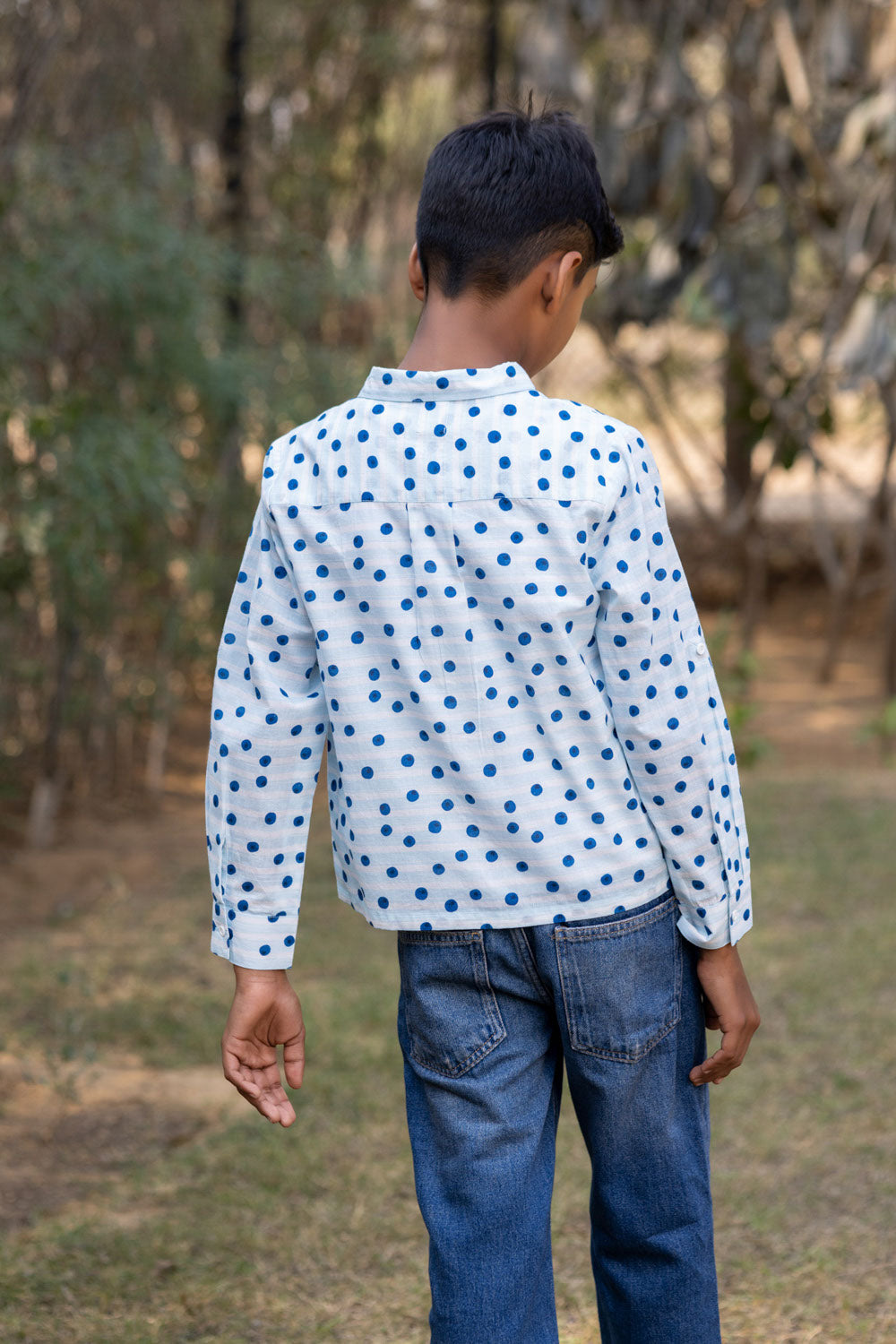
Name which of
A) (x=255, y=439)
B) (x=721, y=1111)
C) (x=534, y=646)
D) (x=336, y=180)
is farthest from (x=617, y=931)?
(x=336, y=180)

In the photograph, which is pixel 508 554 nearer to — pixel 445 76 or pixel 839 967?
pixel 839 967

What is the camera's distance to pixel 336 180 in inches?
208

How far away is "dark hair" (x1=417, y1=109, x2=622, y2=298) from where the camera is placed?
1.11 meters

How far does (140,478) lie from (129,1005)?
122 cm

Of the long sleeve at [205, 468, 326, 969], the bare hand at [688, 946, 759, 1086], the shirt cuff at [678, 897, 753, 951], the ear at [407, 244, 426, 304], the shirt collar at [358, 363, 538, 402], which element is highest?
the ear at [407, 244, 426, 304]

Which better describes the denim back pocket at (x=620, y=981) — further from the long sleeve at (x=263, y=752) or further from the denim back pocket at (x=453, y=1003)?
the long sleeve at (x=263, y=752)

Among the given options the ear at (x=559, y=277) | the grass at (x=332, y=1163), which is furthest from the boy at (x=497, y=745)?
the grass at (x=332, y=1163)

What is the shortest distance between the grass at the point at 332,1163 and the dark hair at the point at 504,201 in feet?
4.36

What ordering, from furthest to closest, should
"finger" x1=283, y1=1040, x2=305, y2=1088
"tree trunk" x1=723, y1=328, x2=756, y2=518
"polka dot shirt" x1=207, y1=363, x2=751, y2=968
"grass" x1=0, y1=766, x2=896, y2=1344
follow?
"tree trunk" x1=723, y1=328, x2=756, y2=518 < "grass" x1=0, y1=766, x2=896, y2=1344 < "finger" x1=283, y1=1040, x2=305, y2=1088 < "polka dot shirt" x1=207, y1=363, x2=751, y2=968

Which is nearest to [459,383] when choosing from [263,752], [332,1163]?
[263,752]

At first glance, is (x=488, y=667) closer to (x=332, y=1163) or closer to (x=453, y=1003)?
(x=453, y=1003)

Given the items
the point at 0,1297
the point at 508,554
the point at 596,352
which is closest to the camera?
the point at 508,554

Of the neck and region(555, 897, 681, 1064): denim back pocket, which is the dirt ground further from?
the neck

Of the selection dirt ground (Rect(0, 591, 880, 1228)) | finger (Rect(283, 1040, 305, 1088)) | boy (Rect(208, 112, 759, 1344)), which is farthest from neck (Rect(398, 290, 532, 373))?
dirt ground (Rect(0, 591, 880, 1228))
